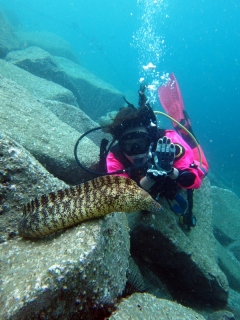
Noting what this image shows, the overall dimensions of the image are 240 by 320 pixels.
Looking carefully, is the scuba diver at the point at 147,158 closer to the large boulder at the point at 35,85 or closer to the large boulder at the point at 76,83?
the large boulder at the point at 35,85

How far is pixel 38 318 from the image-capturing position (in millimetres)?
1712

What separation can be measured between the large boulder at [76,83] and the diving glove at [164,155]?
11930 mm

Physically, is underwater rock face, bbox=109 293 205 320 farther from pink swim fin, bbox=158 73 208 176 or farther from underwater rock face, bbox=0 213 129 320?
pink swim fin, bbox=158 73 208 176

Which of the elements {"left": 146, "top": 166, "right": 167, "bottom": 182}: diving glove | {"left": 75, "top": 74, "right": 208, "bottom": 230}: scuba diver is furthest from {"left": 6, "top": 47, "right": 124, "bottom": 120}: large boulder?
{"left": 146, "top": 166, "right": 167, "bottom": 182}: diving glove

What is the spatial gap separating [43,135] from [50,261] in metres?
2.95

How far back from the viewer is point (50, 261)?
6.29 feet

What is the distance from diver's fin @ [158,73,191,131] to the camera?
24.5 ft

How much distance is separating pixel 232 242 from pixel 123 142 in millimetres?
7614

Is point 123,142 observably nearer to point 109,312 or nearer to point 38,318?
point 109,312

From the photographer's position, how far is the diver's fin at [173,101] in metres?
7.48

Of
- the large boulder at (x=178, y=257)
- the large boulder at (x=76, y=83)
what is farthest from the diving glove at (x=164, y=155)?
the large boulder at (x=76, y=83)

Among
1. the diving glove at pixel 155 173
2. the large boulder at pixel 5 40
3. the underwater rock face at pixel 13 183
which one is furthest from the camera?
the large boulder at pixel 5 40

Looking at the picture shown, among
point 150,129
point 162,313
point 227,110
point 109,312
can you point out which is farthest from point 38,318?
point 227,110

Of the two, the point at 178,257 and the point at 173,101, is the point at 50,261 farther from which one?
the point at 173,101
